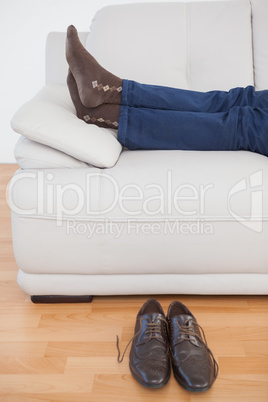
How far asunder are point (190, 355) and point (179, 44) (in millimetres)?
1331

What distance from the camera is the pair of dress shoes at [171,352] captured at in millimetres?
1114

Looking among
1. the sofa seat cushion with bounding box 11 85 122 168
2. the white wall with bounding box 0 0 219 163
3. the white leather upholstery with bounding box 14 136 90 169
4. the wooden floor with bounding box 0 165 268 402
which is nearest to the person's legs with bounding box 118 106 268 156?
the sofa seat cushion with bounding box 11 85 122 168

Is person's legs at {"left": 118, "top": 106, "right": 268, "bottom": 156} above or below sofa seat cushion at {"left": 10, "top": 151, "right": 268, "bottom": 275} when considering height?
above

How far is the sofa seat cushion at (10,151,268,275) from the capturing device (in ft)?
4.38

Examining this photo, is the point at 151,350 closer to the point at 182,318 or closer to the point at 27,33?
the point at 182,318

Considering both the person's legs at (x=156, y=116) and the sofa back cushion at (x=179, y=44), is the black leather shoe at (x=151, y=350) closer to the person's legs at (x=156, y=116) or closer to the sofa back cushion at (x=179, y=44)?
the person's legs at (x=156, y=116)

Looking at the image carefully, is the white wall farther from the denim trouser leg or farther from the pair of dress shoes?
the pair of dress shoes

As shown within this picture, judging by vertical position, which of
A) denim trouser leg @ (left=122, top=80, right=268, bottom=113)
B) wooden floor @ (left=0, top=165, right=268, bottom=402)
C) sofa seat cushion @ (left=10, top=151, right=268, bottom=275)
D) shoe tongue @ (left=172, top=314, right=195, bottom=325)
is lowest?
wooden floor @ (left=0, top=165, right=268, bottom=402)

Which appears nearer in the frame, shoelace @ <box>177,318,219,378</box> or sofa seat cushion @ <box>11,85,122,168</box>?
shoelace @ <box>177,318,219,378</box>

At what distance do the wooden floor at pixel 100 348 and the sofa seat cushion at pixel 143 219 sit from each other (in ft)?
0.46

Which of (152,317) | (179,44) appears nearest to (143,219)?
(152,317)

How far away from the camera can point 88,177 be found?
4.50 ft

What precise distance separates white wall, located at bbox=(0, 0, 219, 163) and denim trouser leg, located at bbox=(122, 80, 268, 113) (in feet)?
3.73

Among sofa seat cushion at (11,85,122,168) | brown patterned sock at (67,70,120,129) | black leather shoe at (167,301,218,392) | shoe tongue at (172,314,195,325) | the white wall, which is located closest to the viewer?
black leather shoe at (167,301,218,392)
